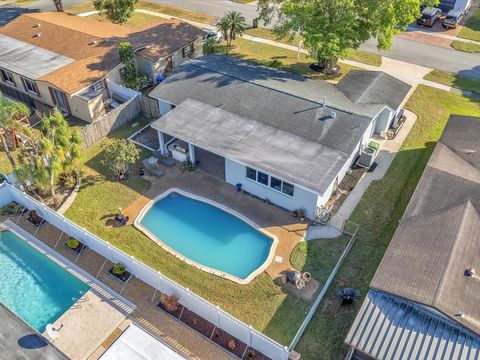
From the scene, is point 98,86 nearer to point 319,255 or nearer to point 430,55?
point 319,255

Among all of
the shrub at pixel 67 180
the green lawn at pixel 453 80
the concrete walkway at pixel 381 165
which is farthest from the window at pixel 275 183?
the green lawn at pixel 453 80

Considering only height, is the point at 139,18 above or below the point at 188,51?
below

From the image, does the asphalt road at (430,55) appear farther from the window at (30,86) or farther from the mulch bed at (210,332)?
the mulch bed at (210,332)

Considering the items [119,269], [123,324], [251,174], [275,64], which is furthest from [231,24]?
[123,324]

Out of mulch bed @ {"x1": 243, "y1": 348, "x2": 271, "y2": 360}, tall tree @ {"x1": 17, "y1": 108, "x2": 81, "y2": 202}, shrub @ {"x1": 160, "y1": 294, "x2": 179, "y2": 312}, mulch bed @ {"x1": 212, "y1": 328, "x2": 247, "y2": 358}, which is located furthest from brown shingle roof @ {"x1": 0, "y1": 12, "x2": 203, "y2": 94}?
mulch bed @ {"x1": 243, "y1": 348, "x2": 271, "y2": 360}

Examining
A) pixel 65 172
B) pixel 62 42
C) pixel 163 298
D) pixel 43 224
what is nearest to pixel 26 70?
pixel 62 42

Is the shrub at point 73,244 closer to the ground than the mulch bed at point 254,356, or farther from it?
farther from it

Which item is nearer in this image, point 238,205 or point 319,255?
point 319,255

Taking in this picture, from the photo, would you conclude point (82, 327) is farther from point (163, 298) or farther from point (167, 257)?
point (167, 257)
